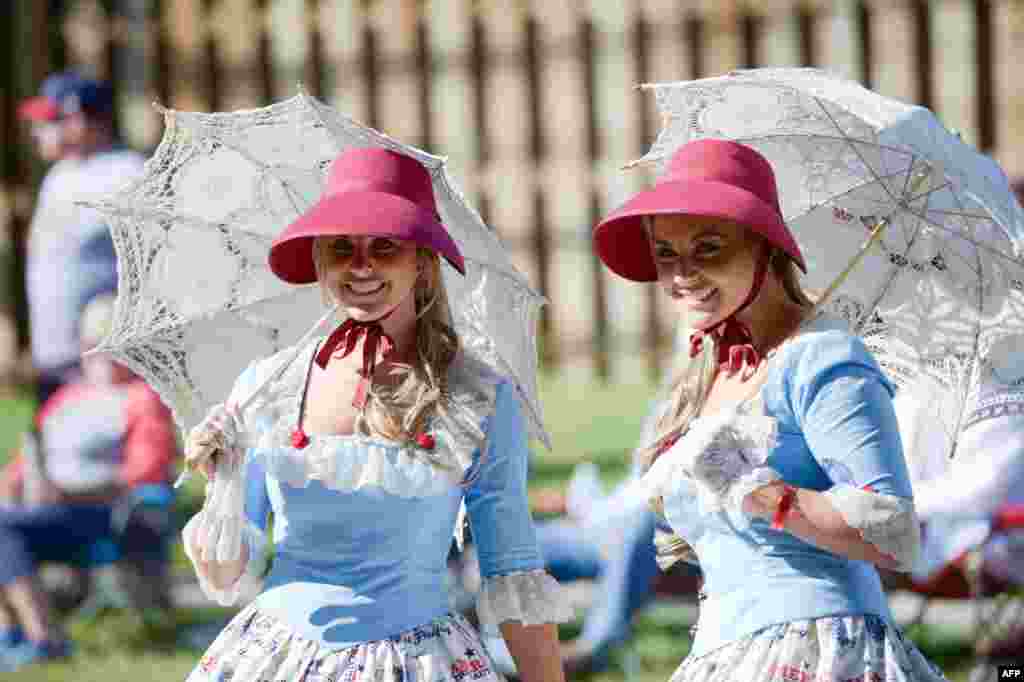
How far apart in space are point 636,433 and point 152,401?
4432mm

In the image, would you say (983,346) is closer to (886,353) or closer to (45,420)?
(886,353)

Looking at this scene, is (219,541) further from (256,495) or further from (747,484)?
(747,484)

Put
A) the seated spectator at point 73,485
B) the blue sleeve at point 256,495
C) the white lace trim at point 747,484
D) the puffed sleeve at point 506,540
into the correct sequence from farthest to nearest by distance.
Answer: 1. the seated spectator at point 73,485
2. the blue sleeve at point 256,495
3. the puffed sleeve at point 506,540
4. the white lace trim at point 747,484

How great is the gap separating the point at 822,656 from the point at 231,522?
0.95 m

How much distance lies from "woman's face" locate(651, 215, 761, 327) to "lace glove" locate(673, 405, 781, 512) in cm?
23

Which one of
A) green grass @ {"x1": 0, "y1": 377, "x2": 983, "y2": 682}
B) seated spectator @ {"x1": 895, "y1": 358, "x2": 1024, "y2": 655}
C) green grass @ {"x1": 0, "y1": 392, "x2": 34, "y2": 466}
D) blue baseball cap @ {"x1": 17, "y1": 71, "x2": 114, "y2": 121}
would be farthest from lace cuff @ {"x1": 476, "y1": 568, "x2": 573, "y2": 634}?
green grass @ {"x1": 0, "y1": 392, "x2": 34, "y2": 466}

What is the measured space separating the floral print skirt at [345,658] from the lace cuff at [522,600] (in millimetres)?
62

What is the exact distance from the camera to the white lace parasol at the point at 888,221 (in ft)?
11.1

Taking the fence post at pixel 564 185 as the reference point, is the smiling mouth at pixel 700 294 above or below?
below

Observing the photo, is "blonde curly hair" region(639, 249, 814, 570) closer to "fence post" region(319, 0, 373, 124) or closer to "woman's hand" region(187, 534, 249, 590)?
"woman's hand" region(187, 534, 249, 590)

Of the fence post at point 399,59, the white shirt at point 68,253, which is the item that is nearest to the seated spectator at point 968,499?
the white shirt at point 68,253

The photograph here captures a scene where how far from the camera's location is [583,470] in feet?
21.5

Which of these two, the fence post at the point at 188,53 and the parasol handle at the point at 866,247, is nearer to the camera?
the parasol handle at the point at 866,247

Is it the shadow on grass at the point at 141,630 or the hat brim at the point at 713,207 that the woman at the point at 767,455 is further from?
the shadow on grass at the point at 141,630
